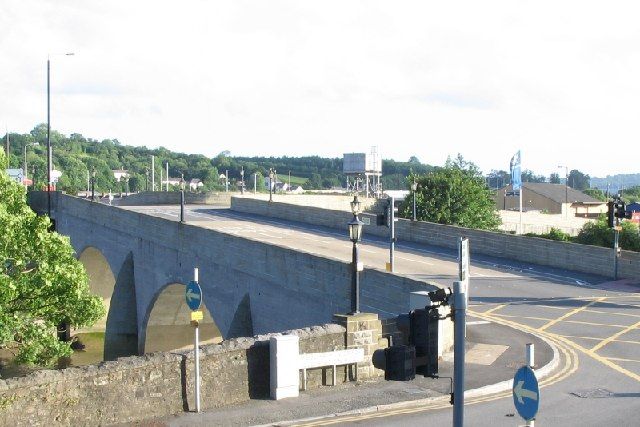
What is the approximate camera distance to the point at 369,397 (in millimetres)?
16047

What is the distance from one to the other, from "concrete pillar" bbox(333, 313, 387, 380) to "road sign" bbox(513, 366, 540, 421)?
8.04 metres

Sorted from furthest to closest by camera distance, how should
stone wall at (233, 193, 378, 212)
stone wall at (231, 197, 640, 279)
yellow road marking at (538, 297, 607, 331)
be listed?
stone wall at (233, 193, 378, 212) → stone wall at (231, 197, 640, 279) → yellow road marking at (538, 297, 607, 331)

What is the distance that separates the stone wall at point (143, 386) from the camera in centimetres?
1330

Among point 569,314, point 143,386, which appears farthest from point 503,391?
point 569,314

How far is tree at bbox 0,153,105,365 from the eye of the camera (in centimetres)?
2383

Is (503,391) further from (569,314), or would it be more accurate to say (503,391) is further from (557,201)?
(557,201)

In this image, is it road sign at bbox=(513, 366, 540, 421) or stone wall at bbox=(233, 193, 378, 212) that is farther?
stone wall at bbox=(233, 193, 378, 212)

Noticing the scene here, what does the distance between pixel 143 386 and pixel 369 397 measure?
4.45 meters

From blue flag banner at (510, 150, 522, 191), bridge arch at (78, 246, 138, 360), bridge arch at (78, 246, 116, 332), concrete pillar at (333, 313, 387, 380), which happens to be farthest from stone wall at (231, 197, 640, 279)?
blue flag banner at (510, 150, 522, 191)

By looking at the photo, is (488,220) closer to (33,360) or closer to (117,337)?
(117,337)

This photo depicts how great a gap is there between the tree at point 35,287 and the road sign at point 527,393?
698 inches

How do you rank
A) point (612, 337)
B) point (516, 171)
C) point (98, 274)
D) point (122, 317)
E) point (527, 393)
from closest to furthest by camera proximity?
1. point (527, 393)
2. point (612, 337)
3. point (122, 317)
4. point (98, 274)
5. point (516, 171)

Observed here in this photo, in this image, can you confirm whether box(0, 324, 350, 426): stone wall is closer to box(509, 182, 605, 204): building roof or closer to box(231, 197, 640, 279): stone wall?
box(231, 197, 640, 279): stone wall

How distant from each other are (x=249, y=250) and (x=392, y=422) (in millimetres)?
18253
